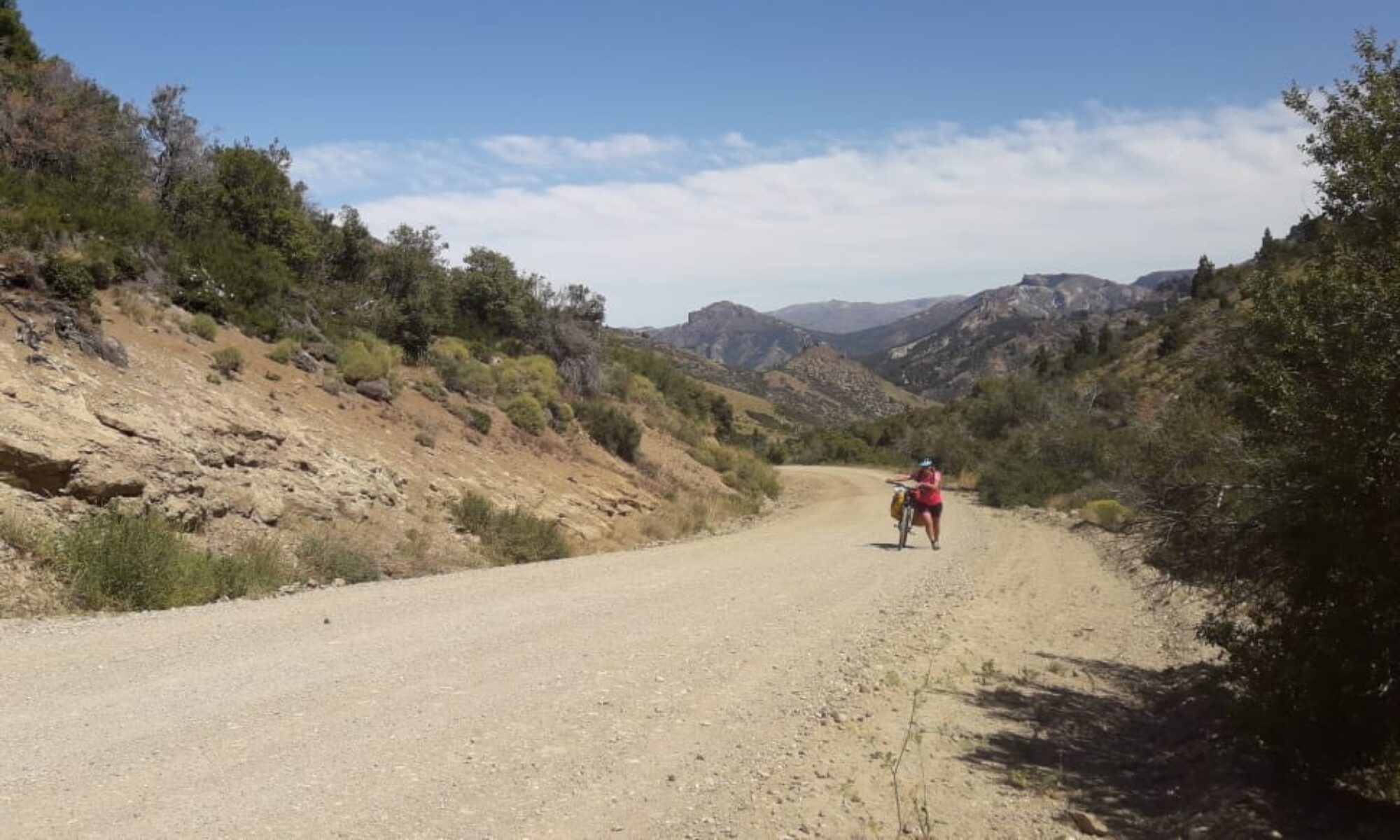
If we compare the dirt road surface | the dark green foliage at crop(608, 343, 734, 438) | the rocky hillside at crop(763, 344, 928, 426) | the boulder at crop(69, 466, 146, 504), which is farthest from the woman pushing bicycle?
the rocky hillside at crop(763, 344, 928, 426)

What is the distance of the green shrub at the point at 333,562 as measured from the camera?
40.5 feet

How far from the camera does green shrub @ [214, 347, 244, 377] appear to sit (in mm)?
16953

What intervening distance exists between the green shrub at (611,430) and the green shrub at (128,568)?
58.0ft

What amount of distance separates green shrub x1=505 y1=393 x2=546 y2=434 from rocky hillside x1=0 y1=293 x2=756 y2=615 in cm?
194

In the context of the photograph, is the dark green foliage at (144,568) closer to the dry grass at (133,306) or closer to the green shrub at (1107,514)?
the dry grass at (133,306)

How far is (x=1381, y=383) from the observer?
520 centimetres

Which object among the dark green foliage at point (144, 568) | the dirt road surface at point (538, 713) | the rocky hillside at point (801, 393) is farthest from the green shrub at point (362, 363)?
the rocky hillside at point (801, 393)

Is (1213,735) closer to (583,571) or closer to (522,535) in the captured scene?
(583,571)

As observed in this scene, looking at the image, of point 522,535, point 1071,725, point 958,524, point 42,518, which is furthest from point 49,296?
point 958,524

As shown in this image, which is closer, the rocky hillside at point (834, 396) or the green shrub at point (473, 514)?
the green shrub at point (473, 514)

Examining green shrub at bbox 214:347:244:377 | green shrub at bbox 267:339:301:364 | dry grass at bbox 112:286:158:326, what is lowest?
green shrub at bbox 214:347:244:377

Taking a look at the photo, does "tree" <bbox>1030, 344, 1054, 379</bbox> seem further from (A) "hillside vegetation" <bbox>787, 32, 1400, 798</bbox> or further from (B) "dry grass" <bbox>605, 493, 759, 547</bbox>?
(A) "hillside vegetation" <bbox>787, 32, 1400, 798</bbox>

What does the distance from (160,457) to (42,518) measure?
222cm

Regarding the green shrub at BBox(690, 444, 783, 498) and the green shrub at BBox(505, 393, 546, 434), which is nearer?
the green shrub at BBox(505, 393, 546, 434)
